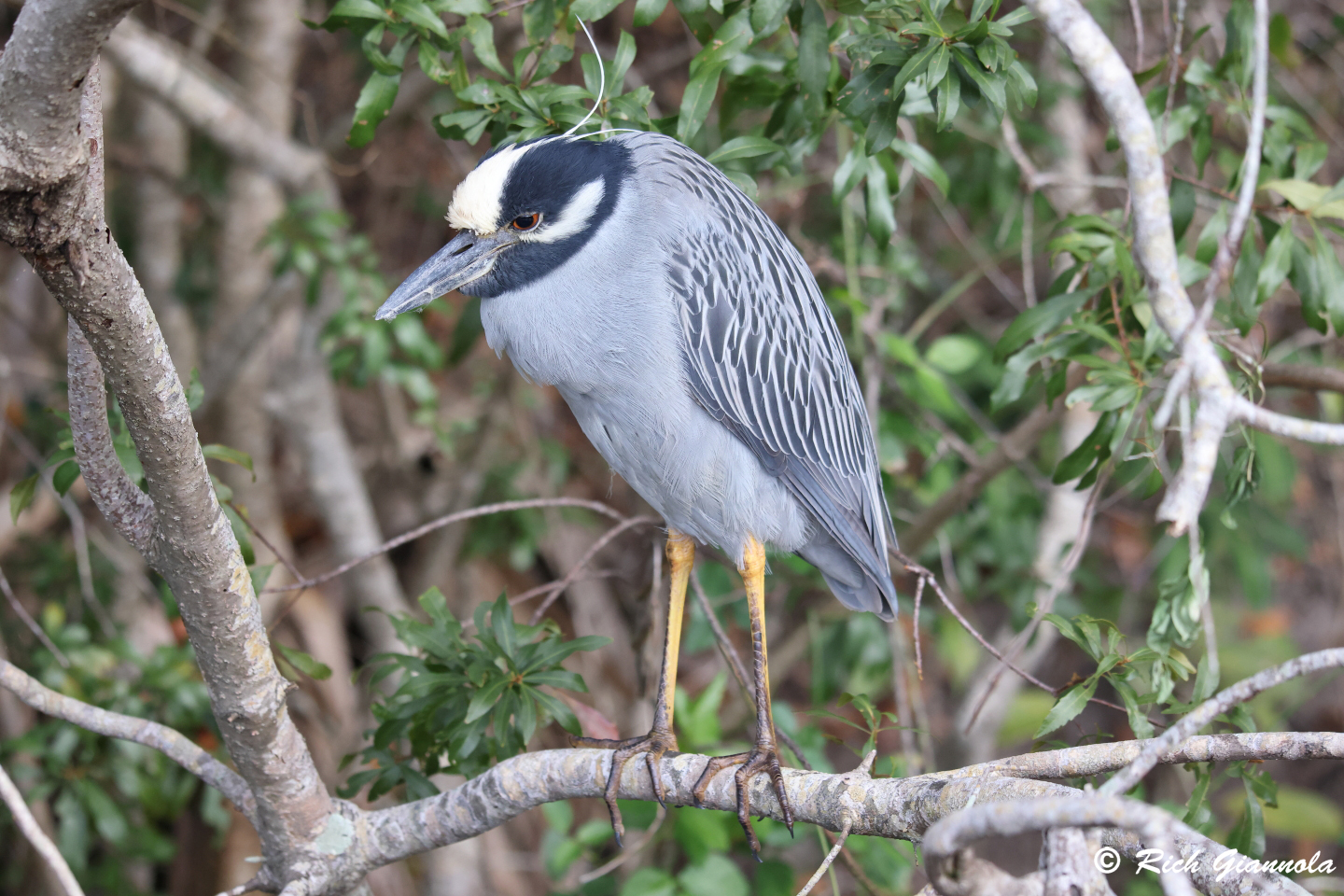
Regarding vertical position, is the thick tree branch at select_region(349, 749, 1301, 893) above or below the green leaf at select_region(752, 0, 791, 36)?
below

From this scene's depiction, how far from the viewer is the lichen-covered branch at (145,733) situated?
5.37 ft

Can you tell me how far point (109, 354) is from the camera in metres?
1.21

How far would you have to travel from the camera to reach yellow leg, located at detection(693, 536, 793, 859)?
5.73 ft

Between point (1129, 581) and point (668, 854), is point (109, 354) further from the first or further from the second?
point (1129, 581)

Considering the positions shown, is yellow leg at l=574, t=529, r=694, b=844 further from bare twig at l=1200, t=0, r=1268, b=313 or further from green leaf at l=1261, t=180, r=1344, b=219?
green leaf at l=1261, t=180, r=1344, b=219

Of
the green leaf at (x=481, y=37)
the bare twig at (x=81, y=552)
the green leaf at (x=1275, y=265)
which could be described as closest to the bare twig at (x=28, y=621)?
the bare twig at (x=81, y=552)

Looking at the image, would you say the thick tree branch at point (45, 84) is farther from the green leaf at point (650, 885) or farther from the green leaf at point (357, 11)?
the green leaf at point (650, 885)

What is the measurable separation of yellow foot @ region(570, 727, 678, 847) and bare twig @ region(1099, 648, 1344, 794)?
3.11ft

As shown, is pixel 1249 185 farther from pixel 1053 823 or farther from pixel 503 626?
pixel 503 626

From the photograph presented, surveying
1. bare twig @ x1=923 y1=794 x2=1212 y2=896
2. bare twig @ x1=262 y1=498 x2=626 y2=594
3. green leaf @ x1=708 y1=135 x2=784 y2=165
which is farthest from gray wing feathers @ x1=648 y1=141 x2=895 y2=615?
bare twig @ x1=923 y1=794 x2=1212 y2=896

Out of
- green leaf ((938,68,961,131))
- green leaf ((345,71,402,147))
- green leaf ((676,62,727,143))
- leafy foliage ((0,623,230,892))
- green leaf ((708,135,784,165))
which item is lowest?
leafy foliage ((0,623,230,892))

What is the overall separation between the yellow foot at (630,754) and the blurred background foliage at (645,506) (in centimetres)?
13

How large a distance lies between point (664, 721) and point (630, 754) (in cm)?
19

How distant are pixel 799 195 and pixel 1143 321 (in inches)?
71.7
